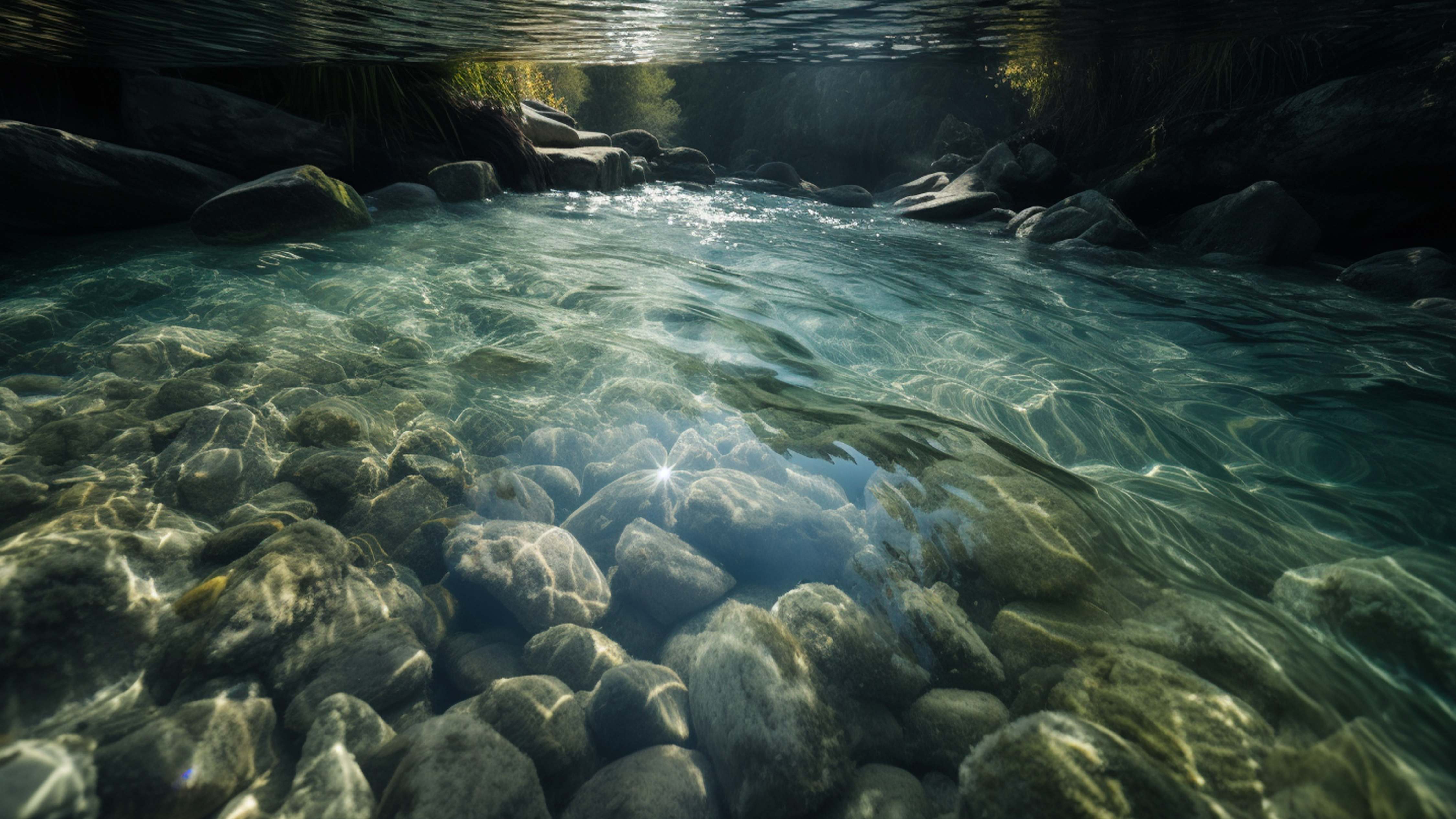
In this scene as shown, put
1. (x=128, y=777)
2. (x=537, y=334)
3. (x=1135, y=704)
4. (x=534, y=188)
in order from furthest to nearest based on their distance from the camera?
(x=534, y=188), (x=537, y=334), (x=1135, y=704), (x=128, y=777)

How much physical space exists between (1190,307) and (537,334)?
243 inches

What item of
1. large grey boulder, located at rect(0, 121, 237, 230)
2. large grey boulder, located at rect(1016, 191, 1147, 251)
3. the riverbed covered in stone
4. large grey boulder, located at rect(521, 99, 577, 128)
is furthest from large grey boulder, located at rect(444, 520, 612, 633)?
large grey boulder, located at rect(521, 99, 577, 128)

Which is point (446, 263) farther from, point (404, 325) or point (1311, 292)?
point (1311, 292)

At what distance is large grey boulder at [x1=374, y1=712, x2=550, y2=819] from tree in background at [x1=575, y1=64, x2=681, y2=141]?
32.3 metres

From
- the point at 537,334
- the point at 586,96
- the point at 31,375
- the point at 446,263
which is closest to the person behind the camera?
the point at 31,375

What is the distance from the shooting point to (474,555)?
1938mm

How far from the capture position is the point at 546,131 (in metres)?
12.0

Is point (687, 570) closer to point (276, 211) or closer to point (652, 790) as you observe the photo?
point (652, 790)

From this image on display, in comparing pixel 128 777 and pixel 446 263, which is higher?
pixel 446 263

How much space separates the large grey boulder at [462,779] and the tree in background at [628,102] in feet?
106

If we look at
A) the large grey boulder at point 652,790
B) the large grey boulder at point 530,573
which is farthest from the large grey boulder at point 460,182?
the large grey boulder at point 652,790

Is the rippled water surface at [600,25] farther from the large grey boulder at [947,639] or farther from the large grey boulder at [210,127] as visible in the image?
the large grey boulder at [947,639]

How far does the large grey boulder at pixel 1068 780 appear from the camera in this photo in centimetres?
112

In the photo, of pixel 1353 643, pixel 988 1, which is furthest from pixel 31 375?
pixel 988 1
